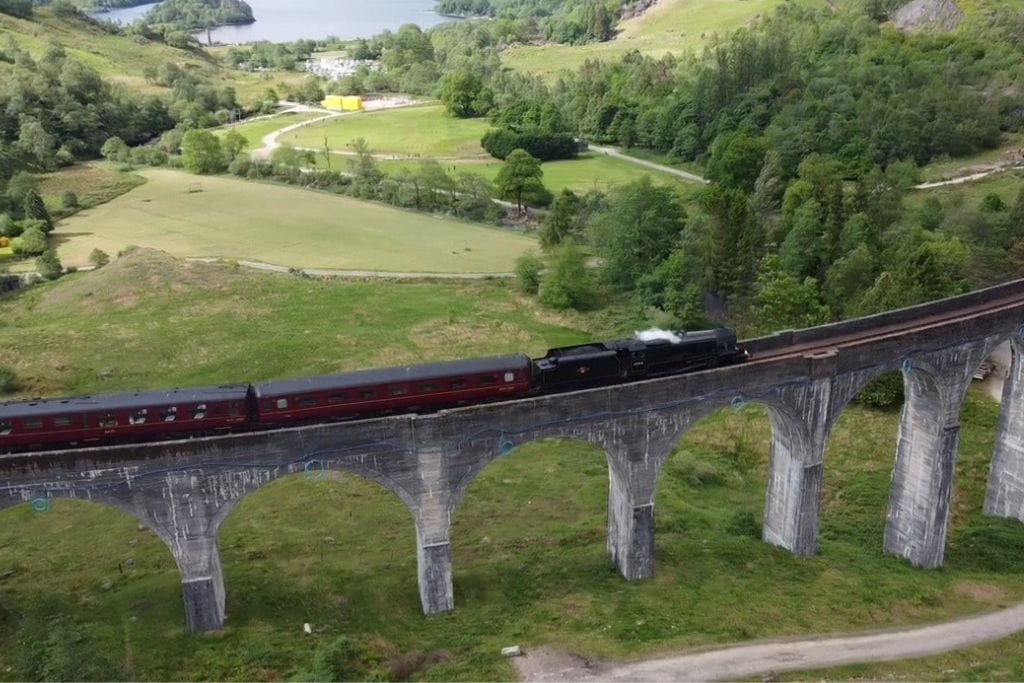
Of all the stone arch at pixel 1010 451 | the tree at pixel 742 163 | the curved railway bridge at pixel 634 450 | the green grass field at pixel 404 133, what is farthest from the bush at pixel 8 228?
the stone arch at pixel 1010 451

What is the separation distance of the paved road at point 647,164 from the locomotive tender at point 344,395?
258ft

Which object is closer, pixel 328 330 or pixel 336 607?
pixel 336 607

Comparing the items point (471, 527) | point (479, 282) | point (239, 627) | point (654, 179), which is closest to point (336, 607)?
point (239, 627)

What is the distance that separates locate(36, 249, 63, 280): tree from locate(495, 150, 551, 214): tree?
52.6m

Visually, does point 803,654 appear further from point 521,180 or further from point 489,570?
point 521,180

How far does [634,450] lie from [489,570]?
9.48 metres

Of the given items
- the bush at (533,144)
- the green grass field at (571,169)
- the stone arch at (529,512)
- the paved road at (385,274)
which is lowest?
the stone arch at (529,512)

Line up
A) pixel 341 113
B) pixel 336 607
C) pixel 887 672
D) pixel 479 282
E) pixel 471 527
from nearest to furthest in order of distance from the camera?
pixel 887 672 < pixel 336 607 < pixel 471 527 < pixel 479 282 < pixel 341 113

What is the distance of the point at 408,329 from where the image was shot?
240 feet

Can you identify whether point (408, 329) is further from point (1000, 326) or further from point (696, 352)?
point (1000, 326)

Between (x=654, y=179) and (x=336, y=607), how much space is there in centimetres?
9308

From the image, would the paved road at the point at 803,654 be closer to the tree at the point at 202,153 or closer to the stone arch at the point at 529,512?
the stone arch at the point at 529,512

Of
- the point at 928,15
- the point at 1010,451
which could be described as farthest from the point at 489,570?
the point at 928,15

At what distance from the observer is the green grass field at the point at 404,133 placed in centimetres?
14262
